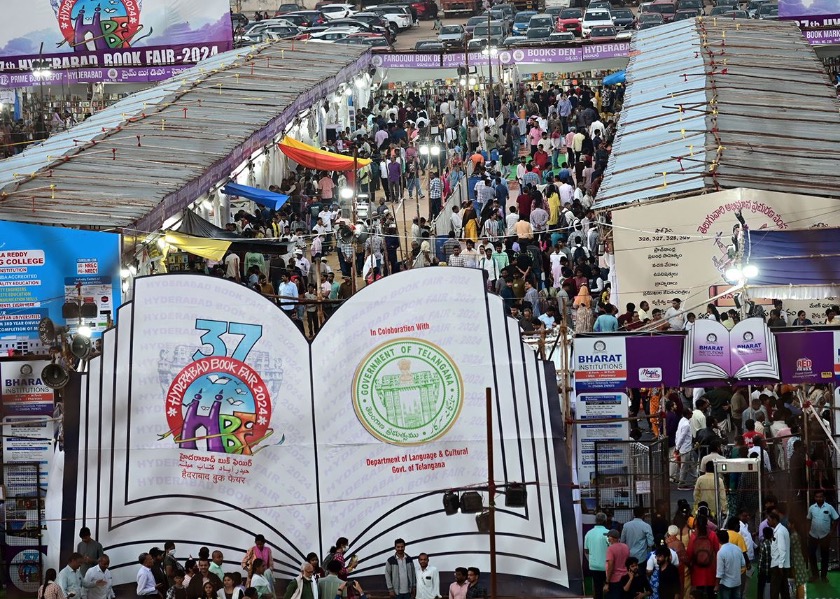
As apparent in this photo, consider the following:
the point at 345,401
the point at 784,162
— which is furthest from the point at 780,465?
the point at 784,162

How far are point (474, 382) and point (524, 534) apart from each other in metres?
1.71

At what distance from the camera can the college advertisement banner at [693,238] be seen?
79.2 feet

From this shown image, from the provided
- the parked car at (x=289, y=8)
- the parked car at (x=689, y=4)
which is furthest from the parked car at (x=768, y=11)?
the parked car at (x=289, y=8)

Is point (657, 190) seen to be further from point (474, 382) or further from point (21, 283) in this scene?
point (21, 283)

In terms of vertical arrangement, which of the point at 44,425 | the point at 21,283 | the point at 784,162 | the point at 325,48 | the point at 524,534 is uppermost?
the point at 325,48

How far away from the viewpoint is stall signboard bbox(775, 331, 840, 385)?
1902 cm

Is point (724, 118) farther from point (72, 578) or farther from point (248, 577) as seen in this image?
point (72, 578)

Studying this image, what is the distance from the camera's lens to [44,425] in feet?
63.7

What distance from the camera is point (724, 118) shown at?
29250 millimetres


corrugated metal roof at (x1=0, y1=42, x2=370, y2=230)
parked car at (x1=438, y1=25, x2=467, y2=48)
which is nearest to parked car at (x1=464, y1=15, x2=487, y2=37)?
parked car at (x1=438, y1=25, x2=467, y2=48)

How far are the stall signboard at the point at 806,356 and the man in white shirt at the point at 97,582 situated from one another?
7515 mm

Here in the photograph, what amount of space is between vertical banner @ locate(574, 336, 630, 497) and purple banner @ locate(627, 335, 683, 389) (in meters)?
0.09

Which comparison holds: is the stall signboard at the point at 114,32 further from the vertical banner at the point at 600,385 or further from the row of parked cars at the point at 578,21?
the vertical banner at the point at 600,385

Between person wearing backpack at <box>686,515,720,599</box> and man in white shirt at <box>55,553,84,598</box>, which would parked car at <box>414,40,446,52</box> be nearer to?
man in white shirt at <box>55,553,84,598</box>
